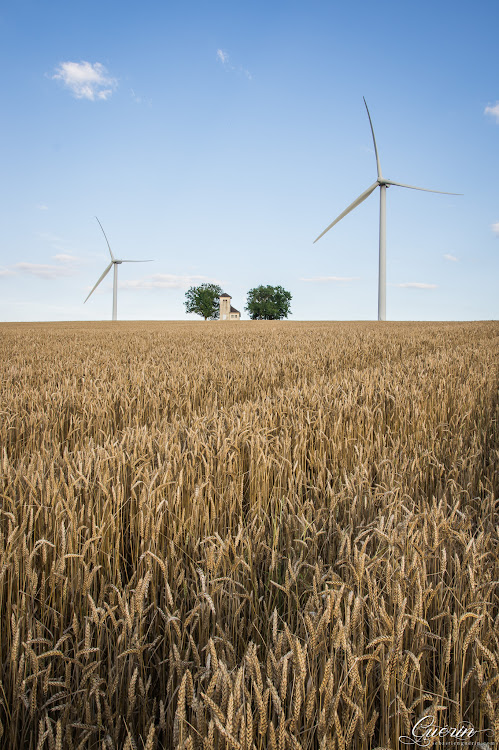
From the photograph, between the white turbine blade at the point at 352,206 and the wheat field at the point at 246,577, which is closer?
the wheat field at the point at 246,577

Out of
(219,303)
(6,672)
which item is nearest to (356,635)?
(6,672)

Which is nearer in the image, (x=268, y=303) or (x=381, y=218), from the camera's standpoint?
(x=381, y=218)

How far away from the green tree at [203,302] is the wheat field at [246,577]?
4150 inches

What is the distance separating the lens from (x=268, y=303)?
357 feet

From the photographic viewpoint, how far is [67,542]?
178cm

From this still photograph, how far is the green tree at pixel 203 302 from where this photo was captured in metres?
109

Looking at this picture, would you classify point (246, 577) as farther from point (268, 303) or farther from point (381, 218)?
point (268, 303)

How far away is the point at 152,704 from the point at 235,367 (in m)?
5.54

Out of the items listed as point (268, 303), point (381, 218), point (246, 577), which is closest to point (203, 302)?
point (268, 303)

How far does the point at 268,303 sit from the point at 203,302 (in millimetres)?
15540

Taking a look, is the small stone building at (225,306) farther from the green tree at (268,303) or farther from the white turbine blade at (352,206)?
the white turbine blade at (352,206)

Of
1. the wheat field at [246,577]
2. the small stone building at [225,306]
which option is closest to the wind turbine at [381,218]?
the wheat field at [246,577]

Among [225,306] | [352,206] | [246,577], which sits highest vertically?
[225,306]

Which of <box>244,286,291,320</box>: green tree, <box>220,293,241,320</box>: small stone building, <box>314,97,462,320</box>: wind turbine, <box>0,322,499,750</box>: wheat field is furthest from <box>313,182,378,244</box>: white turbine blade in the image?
<box>220,293,241,320</box>: small stone building
